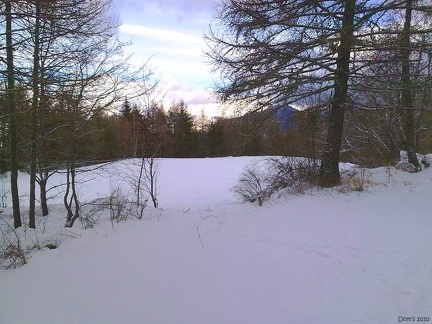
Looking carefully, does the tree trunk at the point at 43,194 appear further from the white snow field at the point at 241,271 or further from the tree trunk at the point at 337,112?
the tree trunk at the point at 337,112

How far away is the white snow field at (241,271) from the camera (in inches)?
128

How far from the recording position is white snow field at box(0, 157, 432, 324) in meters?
3.24

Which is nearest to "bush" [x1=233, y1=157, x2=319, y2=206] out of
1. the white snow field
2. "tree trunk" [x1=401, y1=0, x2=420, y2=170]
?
the white snow field

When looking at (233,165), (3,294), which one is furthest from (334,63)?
(233,165)

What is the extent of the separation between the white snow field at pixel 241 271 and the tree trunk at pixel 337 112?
240cm

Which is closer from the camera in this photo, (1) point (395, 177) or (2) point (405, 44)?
(2) point (405, 44)

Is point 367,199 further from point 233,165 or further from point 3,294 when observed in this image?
point 233,165

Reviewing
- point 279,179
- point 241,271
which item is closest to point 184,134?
point 279,179

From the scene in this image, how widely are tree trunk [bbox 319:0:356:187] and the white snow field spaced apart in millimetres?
2404

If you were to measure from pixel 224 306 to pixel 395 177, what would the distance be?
8.54m

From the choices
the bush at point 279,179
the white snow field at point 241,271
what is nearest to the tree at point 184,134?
the bush at point 279,179

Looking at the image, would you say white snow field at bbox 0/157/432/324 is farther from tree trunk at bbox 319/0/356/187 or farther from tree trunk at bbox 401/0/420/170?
tree trunk at bbox 401/0/420/170

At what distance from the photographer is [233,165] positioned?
3033 centimetres

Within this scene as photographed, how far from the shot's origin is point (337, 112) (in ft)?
31.6
